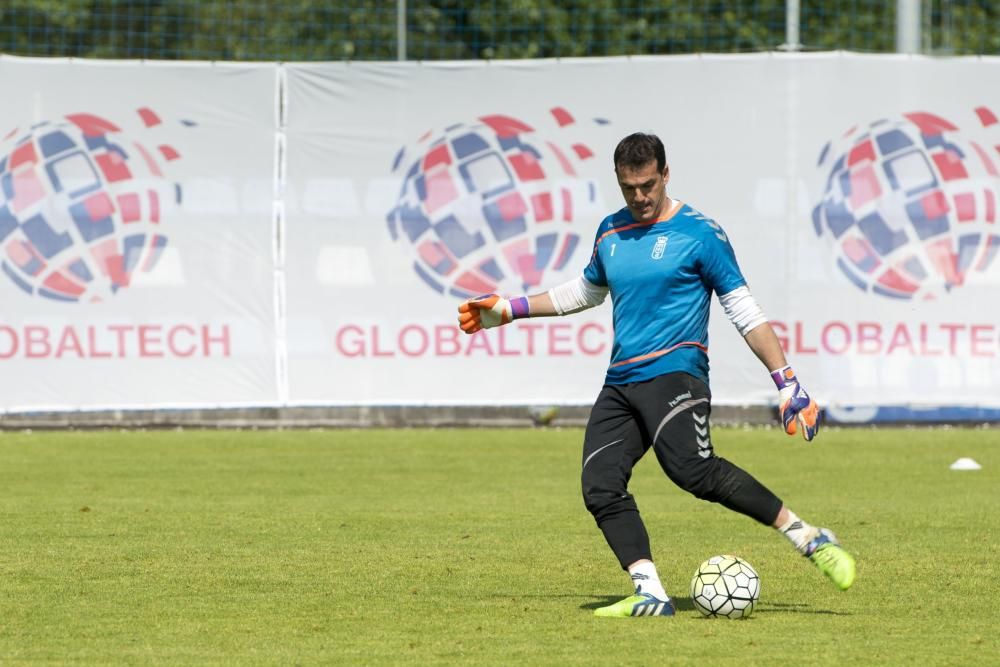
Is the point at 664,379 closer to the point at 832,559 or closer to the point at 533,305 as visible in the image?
the point at 533,305

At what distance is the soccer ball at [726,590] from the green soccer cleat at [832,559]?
303 millimetres

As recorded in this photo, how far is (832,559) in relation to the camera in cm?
789

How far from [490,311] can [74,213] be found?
11.0 m

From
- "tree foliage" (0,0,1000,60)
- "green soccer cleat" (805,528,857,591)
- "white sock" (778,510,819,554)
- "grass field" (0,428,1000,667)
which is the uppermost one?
"tree foliage" (0,0,1000,60)

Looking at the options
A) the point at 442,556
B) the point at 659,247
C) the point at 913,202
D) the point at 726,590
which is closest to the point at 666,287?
the point at 659,247

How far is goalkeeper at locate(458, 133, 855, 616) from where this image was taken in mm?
7852

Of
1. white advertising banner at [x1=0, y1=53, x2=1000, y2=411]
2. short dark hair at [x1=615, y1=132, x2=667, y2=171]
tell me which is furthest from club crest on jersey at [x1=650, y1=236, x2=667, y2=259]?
white advertising banner at [x1=0, y1=53, x2=1000, y2=411]

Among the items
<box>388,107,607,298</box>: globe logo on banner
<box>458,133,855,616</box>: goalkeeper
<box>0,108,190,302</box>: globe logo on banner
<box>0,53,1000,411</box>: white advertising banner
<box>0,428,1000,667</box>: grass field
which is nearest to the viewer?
<box>0,428,1000,667</box>: grass field

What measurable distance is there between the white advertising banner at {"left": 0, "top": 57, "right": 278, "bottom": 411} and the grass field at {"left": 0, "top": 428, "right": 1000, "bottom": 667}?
56.8 inches

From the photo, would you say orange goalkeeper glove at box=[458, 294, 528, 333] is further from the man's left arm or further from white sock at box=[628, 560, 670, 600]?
white sock at box=[628, 560, 670, 600]

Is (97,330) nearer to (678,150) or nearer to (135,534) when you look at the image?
(678,150)

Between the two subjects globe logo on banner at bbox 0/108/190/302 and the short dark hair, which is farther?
globe logo on banner at bbox 0/108/190/302

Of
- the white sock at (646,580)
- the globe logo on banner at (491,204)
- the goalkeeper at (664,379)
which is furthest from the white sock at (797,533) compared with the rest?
the globe logo on banner at (491,204)

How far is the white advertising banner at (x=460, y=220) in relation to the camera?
18.6 m
